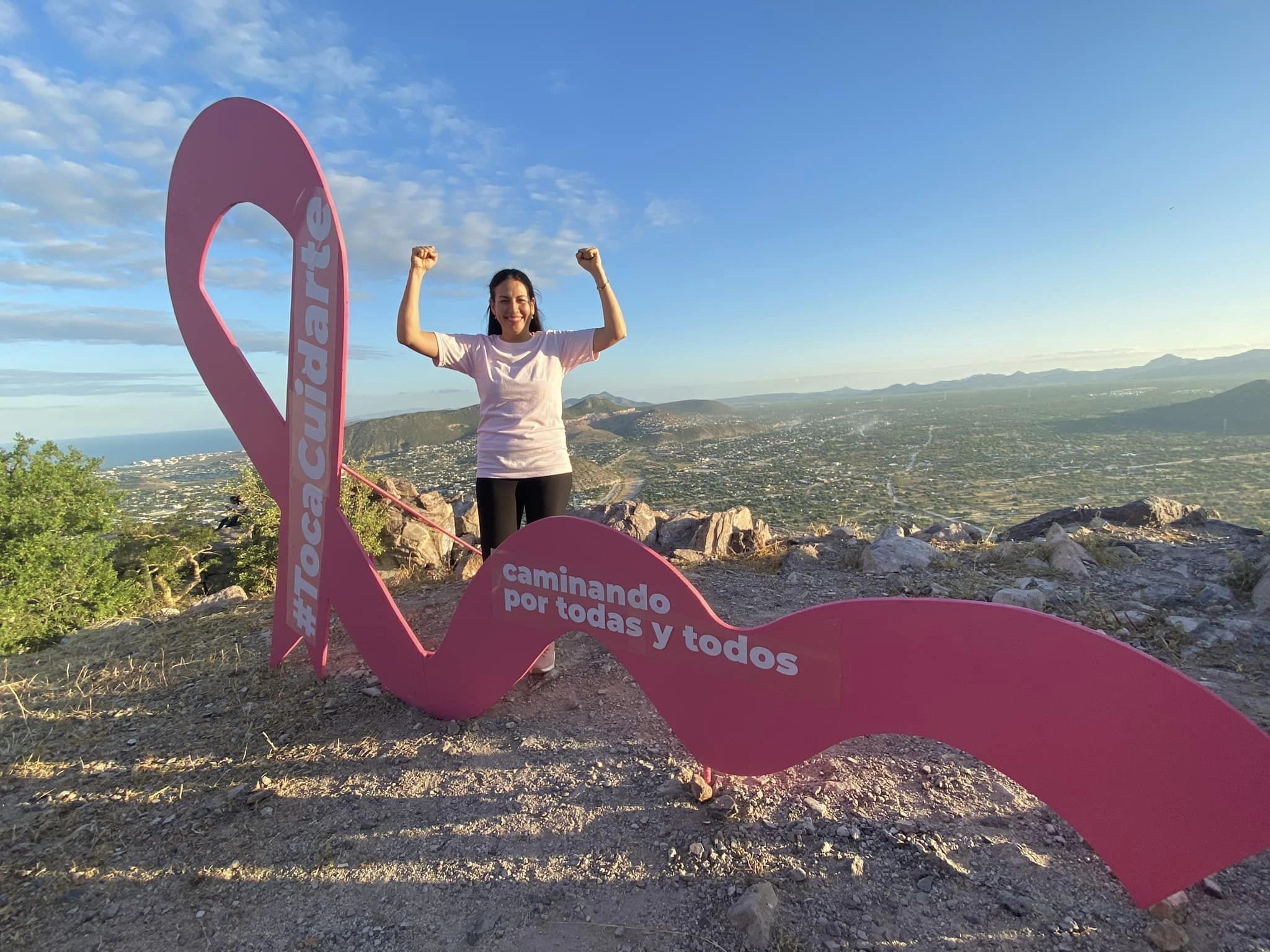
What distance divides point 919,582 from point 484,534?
387 cm

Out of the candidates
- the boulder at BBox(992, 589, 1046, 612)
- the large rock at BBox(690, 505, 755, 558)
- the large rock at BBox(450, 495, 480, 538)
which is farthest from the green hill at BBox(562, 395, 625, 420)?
the boulder at BBox(992, 589, 1046, 612)

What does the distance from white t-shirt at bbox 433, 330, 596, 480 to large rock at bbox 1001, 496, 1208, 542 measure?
618 centimetres

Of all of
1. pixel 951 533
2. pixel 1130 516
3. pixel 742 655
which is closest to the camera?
pixel 742 655

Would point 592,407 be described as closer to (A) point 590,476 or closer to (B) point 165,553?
(A) point 590,476

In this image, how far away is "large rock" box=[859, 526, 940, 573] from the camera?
529cm

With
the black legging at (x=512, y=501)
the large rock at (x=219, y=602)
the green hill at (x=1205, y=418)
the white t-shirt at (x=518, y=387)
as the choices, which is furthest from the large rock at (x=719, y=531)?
the green hill at (x=1205, y=418)

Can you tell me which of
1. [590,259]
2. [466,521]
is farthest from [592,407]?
[590,259]

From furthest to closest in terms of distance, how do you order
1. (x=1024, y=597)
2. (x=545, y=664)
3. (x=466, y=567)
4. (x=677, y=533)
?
(x=677, y=533) → (x=466, y=567) → (x=1024, y=597) → (x=545, y=664)

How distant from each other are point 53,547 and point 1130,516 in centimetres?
1368

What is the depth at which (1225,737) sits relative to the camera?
4.98ft

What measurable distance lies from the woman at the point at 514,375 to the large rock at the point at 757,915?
191cm

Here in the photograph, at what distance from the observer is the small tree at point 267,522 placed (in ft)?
20.9

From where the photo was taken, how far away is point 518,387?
2861mm

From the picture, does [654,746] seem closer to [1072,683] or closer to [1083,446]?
[1072,683]
